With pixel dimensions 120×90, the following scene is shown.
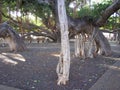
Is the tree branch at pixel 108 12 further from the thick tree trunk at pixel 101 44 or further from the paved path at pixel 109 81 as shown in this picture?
the paved path at pixel 109 81

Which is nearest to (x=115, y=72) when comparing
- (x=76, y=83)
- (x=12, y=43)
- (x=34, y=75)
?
(x=76, y=83)

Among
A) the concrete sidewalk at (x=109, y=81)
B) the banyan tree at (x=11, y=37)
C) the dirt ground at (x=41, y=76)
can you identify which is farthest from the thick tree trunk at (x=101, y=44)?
the banyan tree at (x=11, y=37)

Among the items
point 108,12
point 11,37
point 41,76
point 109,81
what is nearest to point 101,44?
point 108,12

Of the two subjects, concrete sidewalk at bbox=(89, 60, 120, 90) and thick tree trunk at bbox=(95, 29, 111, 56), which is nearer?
concrete sidewalk at bbox=(89, 60, 120, 90)

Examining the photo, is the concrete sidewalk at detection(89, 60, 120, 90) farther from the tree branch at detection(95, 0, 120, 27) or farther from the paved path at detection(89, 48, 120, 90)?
the tree branch at detection(95, 0, 120, 27)

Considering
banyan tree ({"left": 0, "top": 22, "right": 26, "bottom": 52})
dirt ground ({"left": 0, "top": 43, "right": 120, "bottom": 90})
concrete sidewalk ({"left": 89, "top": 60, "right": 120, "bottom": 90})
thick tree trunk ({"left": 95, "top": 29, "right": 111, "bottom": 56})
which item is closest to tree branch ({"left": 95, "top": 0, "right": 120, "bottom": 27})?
thick tree trunk ({"left": 95, "top": 29, "right": 111, "bottom": 56})

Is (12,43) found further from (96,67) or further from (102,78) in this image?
(102,78)

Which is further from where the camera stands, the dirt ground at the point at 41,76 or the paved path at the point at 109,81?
the dirt ground at the point at 41,76

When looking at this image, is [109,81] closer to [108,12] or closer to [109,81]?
[109,81]

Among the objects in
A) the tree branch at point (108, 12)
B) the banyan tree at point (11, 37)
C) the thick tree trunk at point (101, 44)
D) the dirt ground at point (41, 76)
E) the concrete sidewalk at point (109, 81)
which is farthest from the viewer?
the banyan tree at point (11, 37)

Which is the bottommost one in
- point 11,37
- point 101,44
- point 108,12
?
point 101,44

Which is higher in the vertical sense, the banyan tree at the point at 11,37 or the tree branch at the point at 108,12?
the tree branch at the point at 108,12

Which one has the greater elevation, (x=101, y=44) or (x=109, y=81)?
(x=101, y=44)

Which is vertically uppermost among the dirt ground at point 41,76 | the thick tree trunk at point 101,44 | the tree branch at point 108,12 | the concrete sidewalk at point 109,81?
the tree branch at point 108,12
